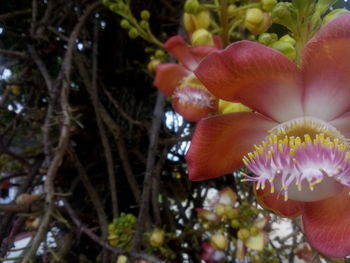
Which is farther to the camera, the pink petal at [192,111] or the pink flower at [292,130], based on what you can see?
the pink petal at [192,111]

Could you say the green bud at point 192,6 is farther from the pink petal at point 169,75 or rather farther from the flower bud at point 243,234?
the flower bud at point 243,234

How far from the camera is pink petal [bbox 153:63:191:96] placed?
2.02 ft

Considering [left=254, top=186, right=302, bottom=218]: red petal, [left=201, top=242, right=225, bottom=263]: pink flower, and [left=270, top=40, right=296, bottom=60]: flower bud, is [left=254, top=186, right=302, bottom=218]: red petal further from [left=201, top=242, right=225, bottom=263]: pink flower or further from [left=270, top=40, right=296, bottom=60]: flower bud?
[left=201, top=242, right=225, bottom=263]: pink flower

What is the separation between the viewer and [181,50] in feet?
1.95

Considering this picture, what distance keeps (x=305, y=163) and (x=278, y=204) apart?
0.21 feet

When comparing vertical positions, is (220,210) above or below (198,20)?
below

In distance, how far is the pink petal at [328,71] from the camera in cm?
27

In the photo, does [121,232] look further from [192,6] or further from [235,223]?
[192,6]

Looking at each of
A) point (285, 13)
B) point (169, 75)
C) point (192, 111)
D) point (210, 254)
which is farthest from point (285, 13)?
point (210, 254)

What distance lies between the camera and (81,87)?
3.18 feet

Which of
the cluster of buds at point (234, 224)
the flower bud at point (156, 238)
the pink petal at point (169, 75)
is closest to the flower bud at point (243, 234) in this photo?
the cluster of buds at point (234, 224)

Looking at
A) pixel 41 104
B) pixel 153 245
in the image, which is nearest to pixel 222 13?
pixel 153 245

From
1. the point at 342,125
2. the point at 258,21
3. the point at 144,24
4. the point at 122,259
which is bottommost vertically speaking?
the point at 122,259

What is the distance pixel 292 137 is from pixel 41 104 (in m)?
0.79
